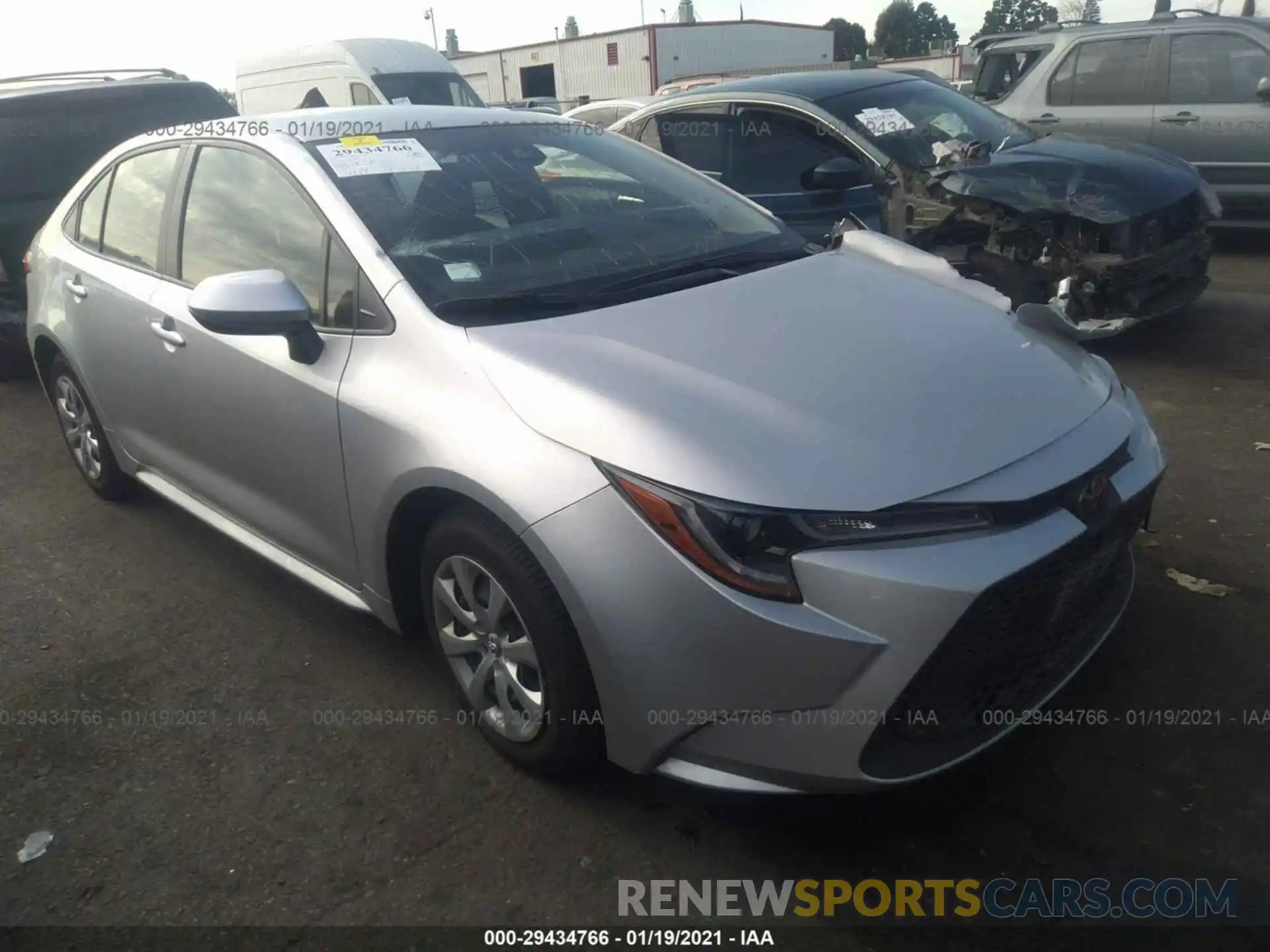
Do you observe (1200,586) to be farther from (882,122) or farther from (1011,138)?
(1011,138)

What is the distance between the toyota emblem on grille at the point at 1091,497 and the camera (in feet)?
7.26

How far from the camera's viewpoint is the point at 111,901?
2.37 metres

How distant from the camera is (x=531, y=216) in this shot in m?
3.10

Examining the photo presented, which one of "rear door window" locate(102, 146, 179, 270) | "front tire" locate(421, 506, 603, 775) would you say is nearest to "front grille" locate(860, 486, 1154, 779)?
"front tire" locate(421, 506, 603, 775)

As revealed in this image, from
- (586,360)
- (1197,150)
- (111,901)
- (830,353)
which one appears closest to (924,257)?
(830,353)

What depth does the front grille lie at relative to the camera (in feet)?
6.66

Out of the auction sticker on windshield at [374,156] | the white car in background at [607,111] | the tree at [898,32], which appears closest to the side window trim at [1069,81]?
the white car in background at [607,111]

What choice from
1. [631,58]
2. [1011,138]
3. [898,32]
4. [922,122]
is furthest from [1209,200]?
[898,32]

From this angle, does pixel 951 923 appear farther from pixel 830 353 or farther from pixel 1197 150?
pixel 1197 150

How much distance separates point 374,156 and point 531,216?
504 millimetres

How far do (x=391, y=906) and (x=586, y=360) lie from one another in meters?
1.32

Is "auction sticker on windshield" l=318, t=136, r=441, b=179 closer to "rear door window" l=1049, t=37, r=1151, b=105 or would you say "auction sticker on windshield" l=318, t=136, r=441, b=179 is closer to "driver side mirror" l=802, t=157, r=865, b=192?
"driver side mirror" l=802, t=157, r=865, b=192

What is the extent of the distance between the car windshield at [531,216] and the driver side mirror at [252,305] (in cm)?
29

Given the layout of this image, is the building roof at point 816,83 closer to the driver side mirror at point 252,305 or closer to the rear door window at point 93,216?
the rear door window at point 93,216
